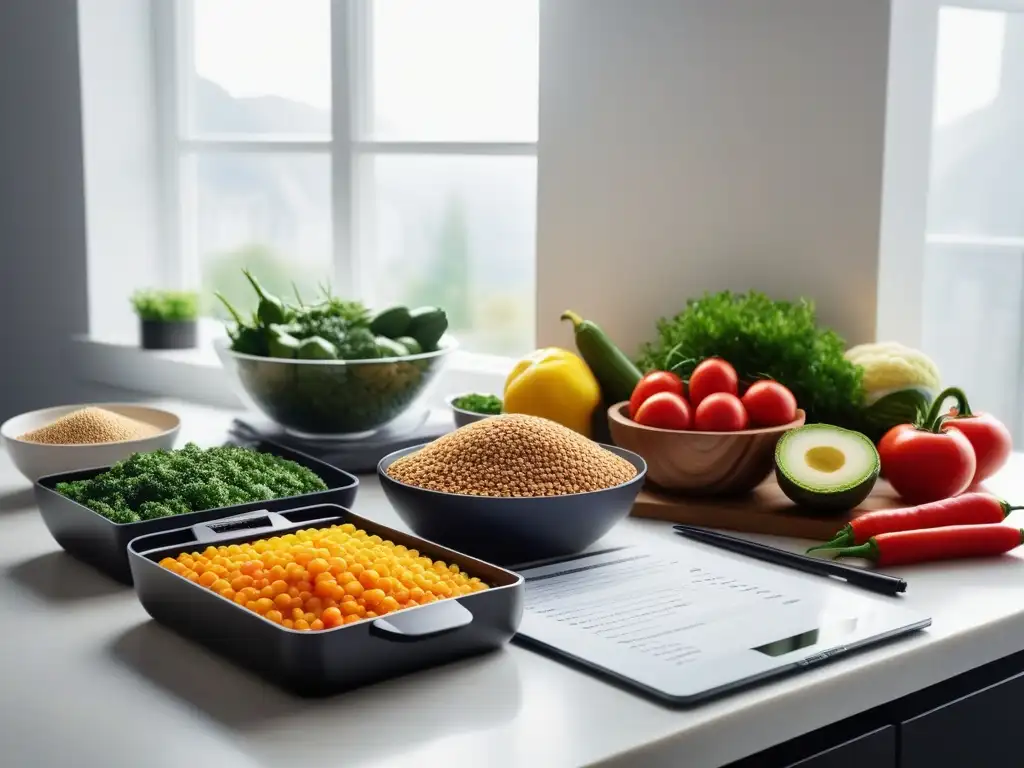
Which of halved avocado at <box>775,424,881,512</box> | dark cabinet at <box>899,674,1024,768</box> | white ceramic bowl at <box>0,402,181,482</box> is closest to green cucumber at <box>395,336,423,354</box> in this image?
white ceramic bowl at <box>0,402,181,482</box>

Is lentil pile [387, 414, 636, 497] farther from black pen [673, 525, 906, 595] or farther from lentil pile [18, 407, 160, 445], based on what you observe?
lentil pile [18, 407, 160, 445]

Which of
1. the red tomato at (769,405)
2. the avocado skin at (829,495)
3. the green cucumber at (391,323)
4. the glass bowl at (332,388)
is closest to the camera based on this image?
the avocado skin at (829,495)

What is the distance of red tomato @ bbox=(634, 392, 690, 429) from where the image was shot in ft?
4.79

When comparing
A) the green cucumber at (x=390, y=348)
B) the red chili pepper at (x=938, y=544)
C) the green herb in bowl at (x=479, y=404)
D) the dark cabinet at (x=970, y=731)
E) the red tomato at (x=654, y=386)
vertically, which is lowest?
the dark cabinet at (x=970, y=731)

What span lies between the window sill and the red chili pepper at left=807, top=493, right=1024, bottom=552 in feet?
3.49

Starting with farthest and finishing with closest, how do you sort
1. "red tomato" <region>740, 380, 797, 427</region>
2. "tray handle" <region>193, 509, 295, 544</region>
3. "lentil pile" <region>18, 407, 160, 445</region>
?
"lentil pile" <region>18, 407, 160, 445</region> → "red tomato" <region>740, 380, 797, 427</region> → "tray handle" <region>193, 509, 295, 544</region>

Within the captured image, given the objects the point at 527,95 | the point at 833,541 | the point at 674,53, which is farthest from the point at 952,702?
the point at 527,95

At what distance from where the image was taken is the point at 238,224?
302 centimetres

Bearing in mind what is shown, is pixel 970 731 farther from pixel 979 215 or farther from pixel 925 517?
pixel 979 215

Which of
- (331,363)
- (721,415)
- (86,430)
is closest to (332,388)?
(331,363)

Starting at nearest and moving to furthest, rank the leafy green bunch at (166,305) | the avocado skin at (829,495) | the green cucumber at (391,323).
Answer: the avocado skin at (829,495)
the green cucumber at (391,323)
the leafy green bunch at (166,305)

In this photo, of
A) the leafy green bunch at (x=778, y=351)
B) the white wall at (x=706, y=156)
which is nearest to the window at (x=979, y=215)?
the white wall at (x=706, y=156)

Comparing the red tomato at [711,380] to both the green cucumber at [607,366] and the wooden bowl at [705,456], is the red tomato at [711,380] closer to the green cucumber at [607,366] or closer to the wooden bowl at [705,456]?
the wooden bowl at [705,456]

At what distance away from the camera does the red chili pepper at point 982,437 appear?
147 cm
